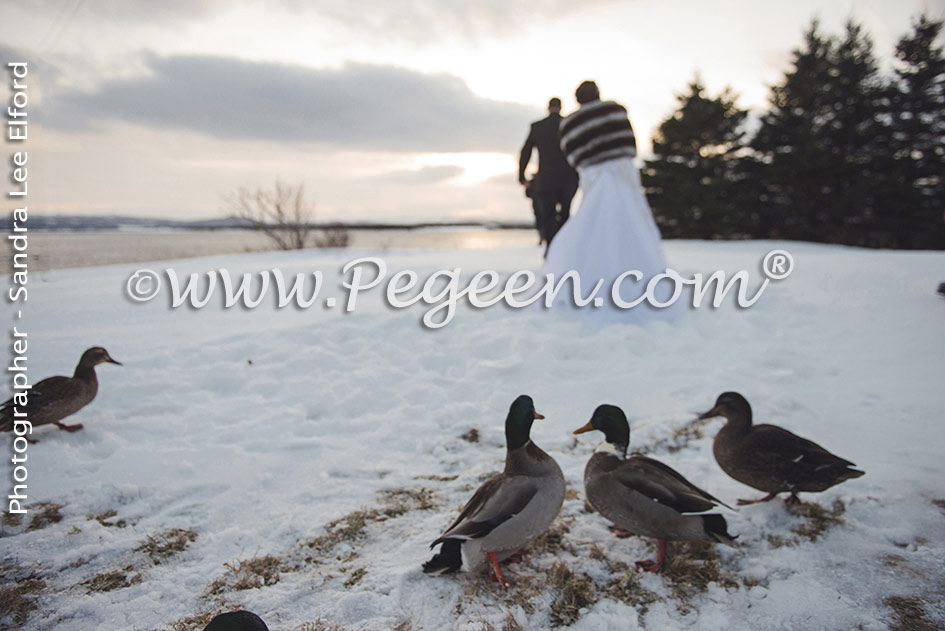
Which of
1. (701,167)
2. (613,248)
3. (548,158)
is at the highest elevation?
(701,167)

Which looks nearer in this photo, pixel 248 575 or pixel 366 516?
pixel 248 575

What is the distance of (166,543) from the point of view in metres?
2.63

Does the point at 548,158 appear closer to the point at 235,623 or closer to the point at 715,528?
the point at 715,528

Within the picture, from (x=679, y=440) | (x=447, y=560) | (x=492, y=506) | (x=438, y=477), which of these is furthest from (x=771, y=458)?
(x=438, y=477)

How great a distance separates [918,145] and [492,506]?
28201 millimetres

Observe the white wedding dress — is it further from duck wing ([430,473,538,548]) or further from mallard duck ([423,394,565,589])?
duck wing ([430,473,538,548])

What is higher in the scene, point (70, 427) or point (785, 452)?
point (785, 452)

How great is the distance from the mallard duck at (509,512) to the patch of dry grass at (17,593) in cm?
174

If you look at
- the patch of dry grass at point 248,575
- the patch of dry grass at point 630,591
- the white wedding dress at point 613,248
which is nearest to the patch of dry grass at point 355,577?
the patch of dry grass at point 248,575

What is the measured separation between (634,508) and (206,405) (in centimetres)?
369

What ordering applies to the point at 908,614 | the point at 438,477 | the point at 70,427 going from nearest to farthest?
the point at 908,614
the point at 438,477
the point at 70,427

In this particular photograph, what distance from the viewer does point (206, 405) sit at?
169 inches

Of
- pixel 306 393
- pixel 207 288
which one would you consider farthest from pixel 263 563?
pixel 207 288

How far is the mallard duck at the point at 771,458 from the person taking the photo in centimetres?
261
